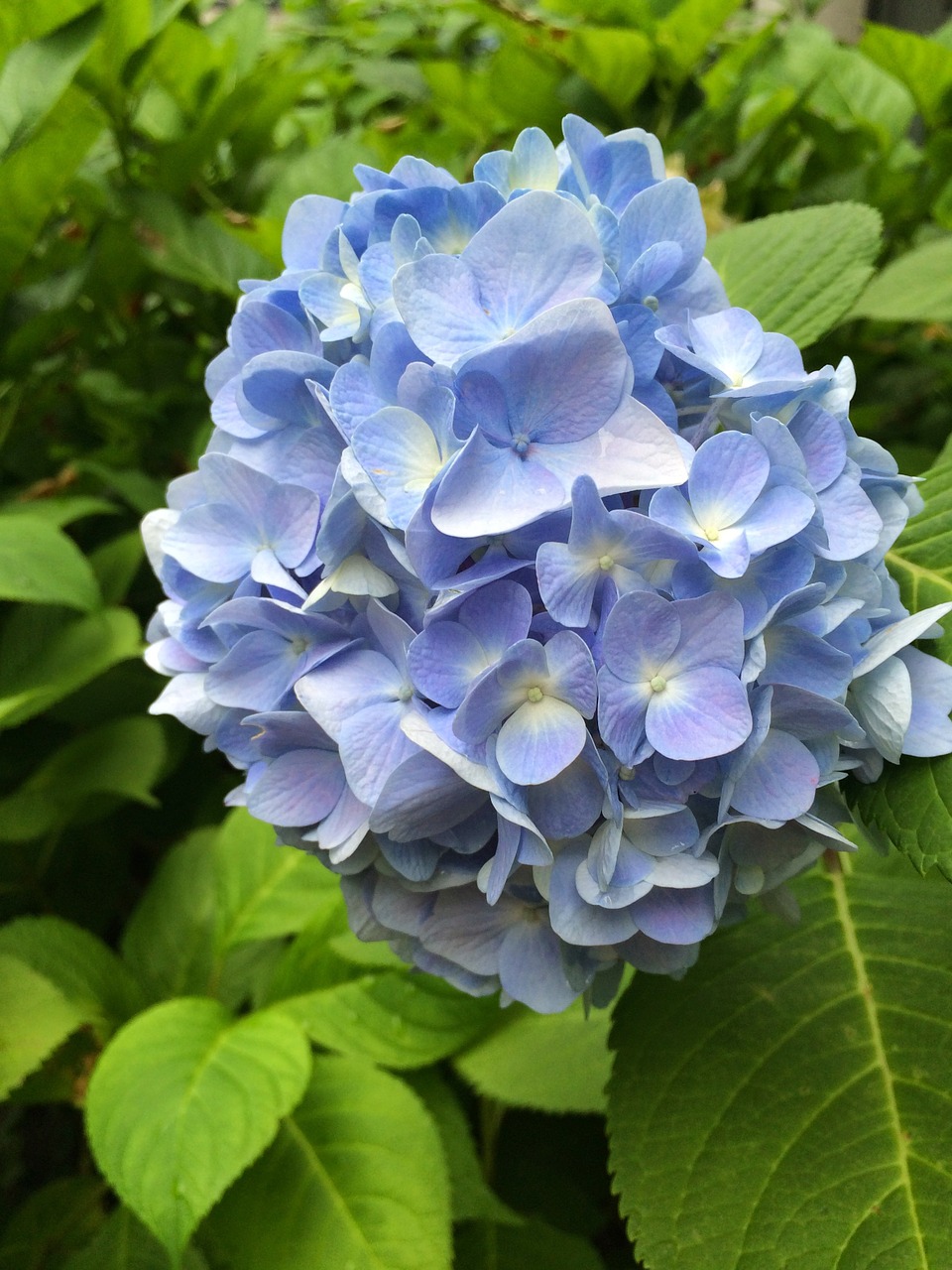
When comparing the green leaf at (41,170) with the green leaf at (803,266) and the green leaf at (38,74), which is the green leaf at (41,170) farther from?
the green leaf at (803,266)

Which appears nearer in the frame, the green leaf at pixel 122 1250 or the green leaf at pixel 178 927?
the green leaf at pixel 122 1250

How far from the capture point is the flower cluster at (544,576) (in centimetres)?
39

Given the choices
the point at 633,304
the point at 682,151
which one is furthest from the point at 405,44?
the point at 633,304

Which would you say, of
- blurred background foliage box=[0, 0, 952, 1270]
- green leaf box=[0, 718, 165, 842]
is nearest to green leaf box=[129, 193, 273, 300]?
blurred background foliage box=[0, 0, 952, 1270]

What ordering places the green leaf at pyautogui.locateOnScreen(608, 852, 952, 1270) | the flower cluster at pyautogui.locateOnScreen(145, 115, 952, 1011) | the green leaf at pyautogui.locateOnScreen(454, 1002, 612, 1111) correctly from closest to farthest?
the flower cluster at pyautogui.locateOnScreen(145, 115, 952, 1011)
the green leaf at pyautogui.locateOnScreen(608, 852, 952, 1270)
the green leaf at pyautogui.locateOnScreen(454, 1002, 612, 1111)

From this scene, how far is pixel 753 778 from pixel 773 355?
0.20 metres

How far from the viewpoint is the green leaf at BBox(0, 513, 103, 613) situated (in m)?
0.78

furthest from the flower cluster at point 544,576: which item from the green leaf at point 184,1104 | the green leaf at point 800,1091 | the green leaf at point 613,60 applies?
the green leaf at point 613,60

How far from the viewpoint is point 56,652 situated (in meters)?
0.99

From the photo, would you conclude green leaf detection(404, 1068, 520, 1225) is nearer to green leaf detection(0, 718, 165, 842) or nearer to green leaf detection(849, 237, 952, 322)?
green leaf detection(0, 718, 165, 842)

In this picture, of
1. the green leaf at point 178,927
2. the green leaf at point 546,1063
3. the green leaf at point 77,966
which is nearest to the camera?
the green leaf at point 546,1063

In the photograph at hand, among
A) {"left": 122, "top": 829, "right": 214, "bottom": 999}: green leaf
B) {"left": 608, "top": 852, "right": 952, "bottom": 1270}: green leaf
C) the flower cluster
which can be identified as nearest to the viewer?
the flower cluster

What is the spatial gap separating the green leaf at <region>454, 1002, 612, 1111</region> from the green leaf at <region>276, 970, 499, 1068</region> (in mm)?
29

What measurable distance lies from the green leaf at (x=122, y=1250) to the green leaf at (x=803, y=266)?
0.87 meters
